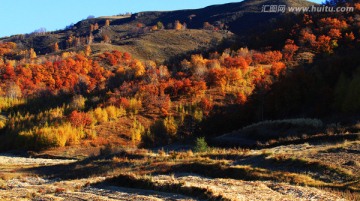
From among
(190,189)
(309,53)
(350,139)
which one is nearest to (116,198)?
(190,189)

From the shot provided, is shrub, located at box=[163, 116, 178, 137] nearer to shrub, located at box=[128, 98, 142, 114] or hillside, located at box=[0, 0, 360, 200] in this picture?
hillside, located at box=[0, 0, 360, 200]

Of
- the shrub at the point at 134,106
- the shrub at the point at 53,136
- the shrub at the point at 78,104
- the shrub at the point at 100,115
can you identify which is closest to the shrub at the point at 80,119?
the shrub at the point at 100,115

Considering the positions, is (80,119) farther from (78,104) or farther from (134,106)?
(78,104)

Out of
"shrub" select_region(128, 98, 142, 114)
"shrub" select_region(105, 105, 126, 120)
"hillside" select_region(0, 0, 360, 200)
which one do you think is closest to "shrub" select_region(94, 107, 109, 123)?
"hillside" select_region(0, 0, 360, 200)

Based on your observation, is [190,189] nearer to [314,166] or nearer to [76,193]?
[76,193]

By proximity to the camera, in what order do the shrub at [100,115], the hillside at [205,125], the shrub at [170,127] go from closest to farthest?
the hillside at [205,125] → the shrub at [170,127] → the shrub at [100,115]

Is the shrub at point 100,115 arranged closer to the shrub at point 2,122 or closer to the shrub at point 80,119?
the shrub at point 80,119

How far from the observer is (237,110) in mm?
76500

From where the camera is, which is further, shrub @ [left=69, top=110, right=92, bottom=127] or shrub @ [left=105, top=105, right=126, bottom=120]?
shrub @ [left=105, top=105, right=126, bottom=120]

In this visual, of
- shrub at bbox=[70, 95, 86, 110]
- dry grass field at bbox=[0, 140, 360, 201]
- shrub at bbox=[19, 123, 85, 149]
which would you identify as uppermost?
dry grass field at bbox=[0, 140, 360, 201]

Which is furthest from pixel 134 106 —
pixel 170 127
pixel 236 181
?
pixel 236 181

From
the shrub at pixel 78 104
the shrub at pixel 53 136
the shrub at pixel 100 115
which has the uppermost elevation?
the shrub at pixel 78 104

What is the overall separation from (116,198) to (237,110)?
6155cm

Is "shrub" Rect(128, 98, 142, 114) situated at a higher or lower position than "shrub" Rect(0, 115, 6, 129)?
higher
